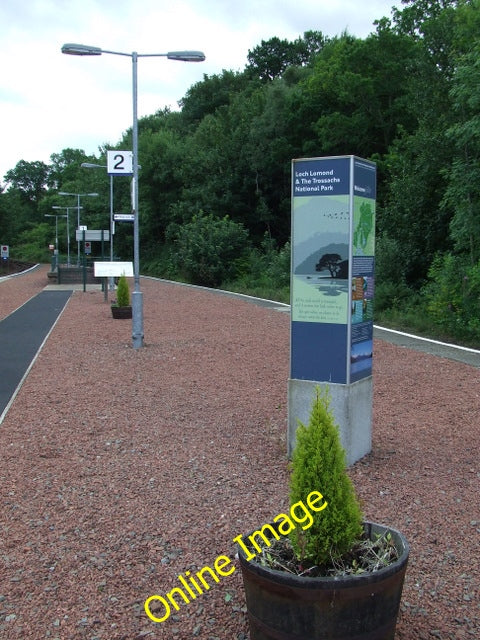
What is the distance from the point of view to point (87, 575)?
11.7ft

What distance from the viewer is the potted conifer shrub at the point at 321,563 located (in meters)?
2.62

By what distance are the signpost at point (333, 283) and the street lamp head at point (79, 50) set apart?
8.74 m

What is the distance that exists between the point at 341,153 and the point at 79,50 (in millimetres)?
24620

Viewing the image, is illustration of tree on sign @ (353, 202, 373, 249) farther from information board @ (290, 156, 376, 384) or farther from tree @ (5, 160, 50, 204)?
tree @ (5, 160, 50, 204)

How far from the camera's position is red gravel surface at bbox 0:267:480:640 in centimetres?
325

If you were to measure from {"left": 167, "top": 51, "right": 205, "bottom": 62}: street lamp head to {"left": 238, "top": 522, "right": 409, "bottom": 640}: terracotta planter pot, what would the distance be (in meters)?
11.2

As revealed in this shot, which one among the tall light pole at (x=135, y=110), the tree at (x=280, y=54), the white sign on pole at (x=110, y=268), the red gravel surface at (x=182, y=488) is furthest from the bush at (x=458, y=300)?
the tree at (x=280, y=54)

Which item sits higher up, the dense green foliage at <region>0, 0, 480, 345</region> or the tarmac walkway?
the dense green foliage at <region>0, 0, 480, 345</region>

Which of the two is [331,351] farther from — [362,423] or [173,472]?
[173,472]

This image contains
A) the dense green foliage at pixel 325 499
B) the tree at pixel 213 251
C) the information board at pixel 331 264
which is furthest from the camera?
the tree at pixel 213 251

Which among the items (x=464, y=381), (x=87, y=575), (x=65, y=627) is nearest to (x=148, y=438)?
(x=87, y=575)

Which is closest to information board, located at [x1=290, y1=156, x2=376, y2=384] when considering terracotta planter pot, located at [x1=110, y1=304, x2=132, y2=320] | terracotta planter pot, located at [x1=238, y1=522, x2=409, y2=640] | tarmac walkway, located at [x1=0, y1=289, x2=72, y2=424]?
terracotta planter pot, located at [x1=238, y1=522, x2=409, y2=640]

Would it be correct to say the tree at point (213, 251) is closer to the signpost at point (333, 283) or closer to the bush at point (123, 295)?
the bush at point (123, 295)

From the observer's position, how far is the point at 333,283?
16.1 ft
